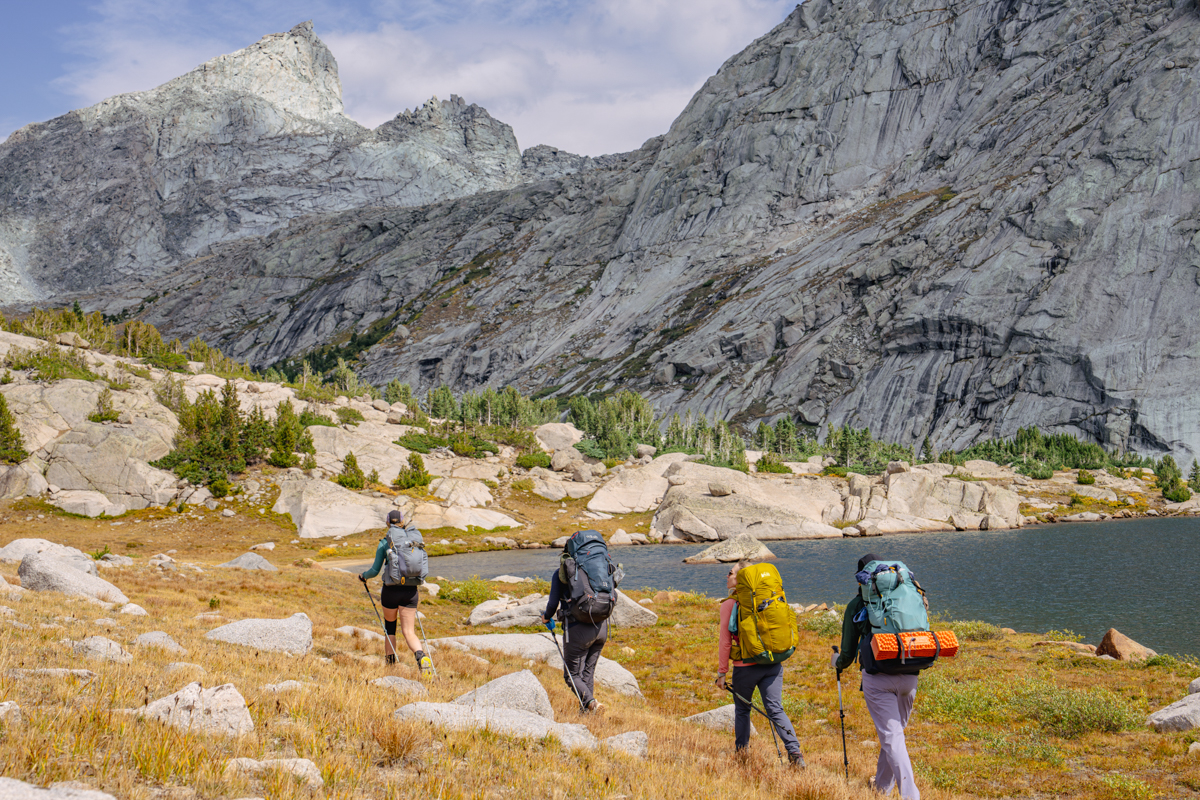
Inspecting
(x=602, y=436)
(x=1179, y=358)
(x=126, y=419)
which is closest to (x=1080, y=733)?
(x=126, y=419)

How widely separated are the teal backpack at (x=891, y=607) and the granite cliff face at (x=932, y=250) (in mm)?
110071

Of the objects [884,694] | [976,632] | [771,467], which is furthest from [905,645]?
[771,467]

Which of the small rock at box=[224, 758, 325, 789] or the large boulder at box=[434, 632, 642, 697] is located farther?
the large boulder at box=[434, 632, 642, 697]

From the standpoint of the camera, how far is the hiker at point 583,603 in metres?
10.6

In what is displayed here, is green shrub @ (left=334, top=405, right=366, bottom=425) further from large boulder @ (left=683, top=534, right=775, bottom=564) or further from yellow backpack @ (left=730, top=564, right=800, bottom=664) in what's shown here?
yellow backpack @ (left=730, top=564, right=800, bottom=664)

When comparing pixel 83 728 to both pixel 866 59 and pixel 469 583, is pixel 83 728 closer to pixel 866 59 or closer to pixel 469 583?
pixel 469 583

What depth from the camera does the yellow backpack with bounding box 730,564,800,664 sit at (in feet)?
29.9

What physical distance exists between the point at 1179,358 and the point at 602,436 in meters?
83.4

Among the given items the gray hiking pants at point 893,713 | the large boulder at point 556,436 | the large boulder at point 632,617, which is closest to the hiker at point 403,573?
the gray hiking pants at point 893,713

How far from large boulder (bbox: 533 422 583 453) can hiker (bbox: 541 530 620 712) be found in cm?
8403

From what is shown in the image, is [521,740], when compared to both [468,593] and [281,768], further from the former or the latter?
[468,593]

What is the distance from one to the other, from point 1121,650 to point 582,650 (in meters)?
17.0

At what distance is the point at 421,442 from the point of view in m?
79.0

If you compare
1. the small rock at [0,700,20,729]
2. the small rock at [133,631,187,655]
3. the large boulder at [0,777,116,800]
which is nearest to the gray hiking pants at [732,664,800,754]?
the large boulder at [0,777,116,800]
